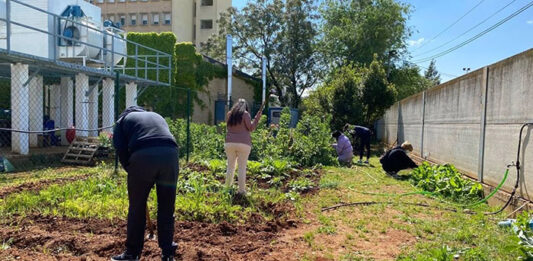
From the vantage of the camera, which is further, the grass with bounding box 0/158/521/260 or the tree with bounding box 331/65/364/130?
the tree with bounding box 331/65/364/130

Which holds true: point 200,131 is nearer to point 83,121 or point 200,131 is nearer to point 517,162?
point 83,121

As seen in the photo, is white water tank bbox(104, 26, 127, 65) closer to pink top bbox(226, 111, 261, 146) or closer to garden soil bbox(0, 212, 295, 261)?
pink top bbox(226, 111, 261, 146)

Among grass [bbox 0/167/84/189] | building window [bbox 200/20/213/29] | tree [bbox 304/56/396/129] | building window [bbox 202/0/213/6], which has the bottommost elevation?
grass [bbox 0/167/84/189]

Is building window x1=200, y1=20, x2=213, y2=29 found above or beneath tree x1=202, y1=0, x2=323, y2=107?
above

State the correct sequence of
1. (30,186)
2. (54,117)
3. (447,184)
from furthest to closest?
(54,117)
(447,184)
(30,186)

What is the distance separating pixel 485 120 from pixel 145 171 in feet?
21.6

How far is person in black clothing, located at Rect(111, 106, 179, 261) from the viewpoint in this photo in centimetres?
354

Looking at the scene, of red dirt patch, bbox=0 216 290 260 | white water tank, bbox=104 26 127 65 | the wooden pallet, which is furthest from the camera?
white water tank, bbox=104 26 127 65

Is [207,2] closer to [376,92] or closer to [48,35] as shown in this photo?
[376,92]

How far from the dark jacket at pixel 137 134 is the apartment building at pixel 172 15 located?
4511cm

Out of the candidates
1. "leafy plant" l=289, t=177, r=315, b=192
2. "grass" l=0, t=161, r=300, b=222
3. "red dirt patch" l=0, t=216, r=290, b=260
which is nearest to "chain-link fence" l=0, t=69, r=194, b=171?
"grass" l=0, t=161, r=300, b=222

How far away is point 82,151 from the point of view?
1183cm

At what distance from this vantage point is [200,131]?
44.6 ft

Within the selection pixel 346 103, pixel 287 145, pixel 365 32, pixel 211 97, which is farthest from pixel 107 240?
pixel 365 32
